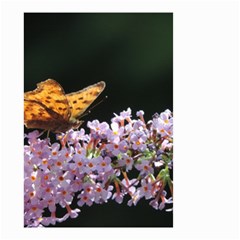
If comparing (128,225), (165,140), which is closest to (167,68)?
(165,140)

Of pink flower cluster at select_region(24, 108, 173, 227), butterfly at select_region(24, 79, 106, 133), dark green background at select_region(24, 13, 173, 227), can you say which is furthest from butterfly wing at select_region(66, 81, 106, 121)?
dark green background at select_region(24, 13, 173, 227)

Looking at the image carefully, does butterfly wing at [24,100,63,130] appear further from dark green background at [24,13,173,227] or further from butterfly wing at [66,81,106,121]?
dark green background at [24,13,173,227]

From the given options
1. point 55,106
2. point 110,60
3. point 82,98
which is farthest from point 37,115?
point 110,60

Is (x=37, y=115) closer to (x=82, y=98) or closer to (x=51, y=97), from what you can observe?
(x=51, y=97)
